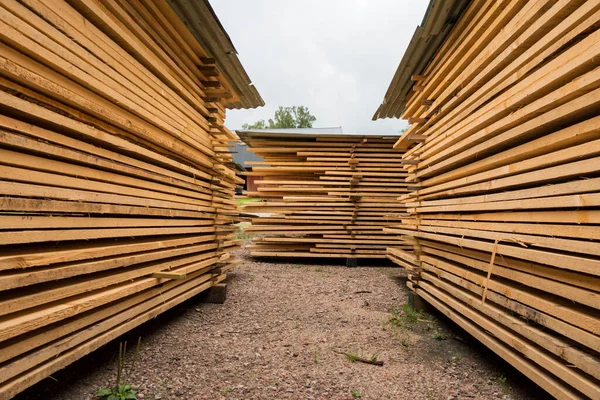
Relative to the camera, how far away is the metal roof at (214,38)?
13.4ft

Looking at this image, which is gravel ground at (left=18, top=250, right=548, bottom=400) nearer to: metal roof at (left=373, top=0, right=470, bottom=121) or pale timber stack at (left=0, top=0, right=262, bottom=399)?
pale timber stack at (left=0, top=0, right=262, bottom=399)

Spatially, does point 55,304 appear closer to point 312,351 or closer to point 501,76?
point 312,351

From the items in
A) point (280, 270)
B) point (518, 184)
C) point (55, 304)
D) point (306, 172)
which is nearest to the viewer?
point (55, 304)

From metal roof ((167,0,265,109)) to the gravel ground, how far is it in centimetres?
385

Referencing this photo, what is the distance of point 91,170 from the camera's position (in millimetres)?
2891

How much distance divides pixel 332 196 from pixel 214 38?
5487 millimetres

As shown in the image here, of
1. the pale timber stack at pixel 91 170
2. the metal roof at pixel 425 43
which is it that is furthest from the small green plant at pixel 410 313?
the metal roof at pixel 425 43

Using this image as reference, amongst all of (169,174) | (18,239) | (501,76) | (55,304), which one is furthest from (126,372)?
(501,76)

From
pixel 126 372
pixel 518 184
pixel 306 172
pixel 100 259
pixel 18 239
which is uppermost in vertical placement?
pixel 306 172

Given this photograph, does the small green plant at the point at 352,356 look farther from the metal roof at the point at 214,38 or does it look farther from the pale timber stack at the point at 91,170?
the metal roof at the point at 214,38

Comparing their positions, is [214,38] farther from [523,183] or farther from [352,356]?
[352,356]

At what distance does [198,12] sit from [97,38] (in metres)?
1.66

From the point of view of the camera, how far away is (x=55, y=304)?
246 centimetres

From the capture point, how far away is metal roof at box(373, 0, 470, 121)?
418 centimetres
